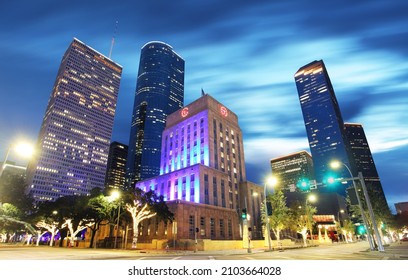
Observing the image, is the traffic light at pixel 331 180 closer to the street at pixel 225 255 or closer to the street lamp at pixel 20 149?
the street at pixel 225 255

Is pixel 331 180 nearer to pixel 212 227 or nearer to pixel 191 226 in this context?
pixel 191 226

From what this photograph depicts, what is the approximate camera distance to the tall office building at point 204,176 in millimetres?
58250

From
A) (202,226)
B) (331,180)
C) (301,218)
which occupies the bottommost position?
(202,226)

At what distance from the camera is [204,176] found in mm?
68125

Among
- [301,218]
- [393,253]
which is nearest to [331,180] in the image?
[393,253]

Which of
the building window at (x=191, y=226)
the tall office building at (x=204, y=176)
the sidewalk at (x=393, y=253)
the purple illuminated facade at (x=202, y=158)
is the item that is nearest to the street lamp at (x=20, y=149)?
the sidewalk at (x=393, y=253)

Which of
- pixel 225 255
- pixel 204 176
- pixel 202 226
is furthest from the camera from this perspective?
pixel 204 176

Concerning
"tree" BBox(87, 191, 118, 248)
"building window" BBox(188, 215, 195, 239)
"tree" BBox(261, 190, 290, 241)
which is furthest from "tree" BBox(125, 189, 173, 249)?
"tree" BBox(261, 190, 290, 241)

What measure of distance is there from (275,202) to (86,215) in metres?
42.0

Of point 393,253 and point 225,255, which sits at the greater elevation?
point 393,253

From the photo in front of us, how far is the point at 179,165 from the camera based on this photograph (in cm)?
8469

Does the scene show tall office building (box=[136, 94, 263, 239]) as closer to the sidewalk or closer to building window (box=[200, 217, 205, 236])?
building window (box=[200, 217, 205, 236])

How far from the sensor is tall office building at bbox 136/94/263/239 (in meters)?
58.2
